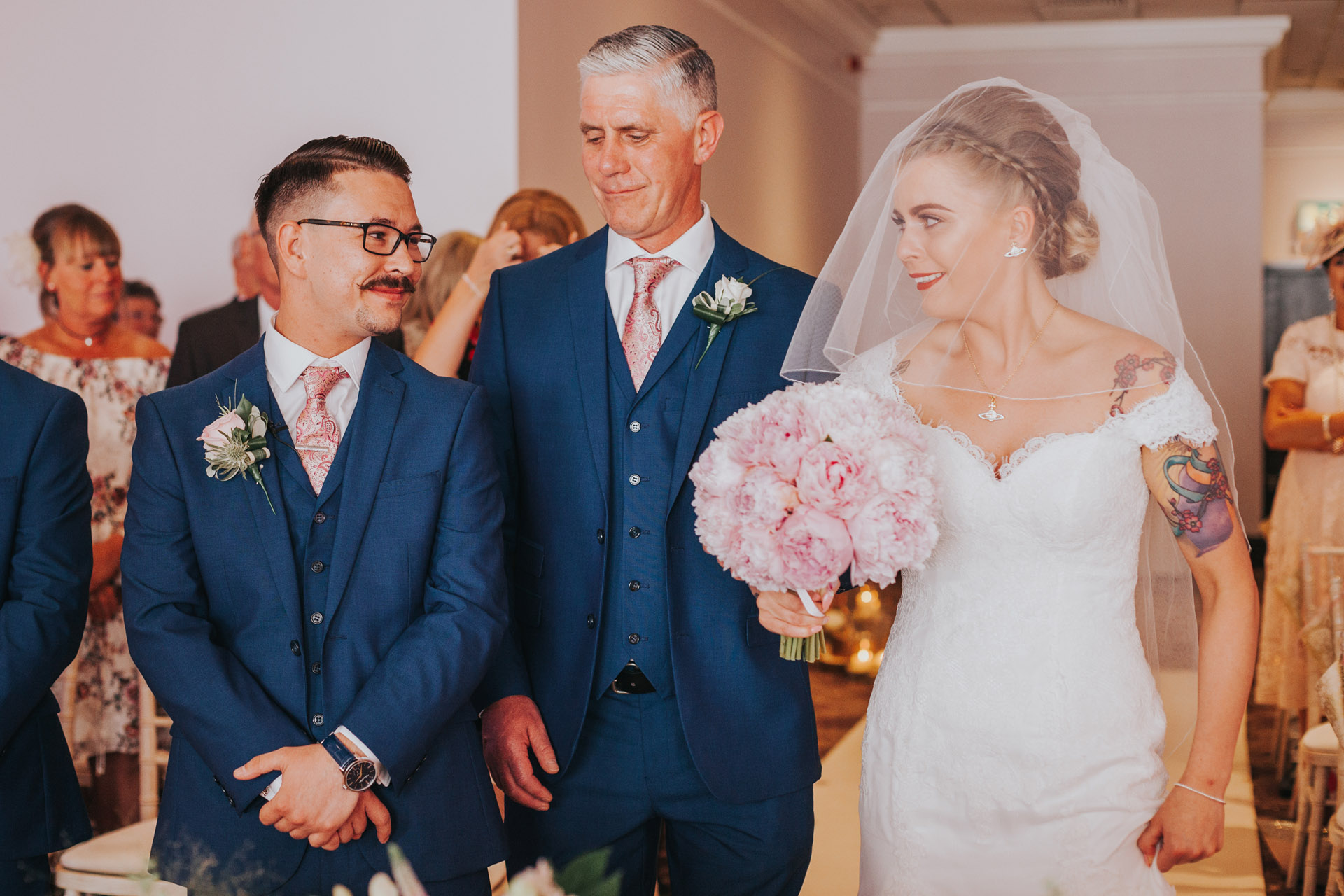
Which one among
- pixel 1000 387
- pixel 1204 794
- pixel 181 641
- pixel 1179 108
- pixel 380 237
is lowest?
pixel 1204 794

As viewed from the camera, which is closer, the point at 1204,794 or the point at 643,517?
the point at 1204,794

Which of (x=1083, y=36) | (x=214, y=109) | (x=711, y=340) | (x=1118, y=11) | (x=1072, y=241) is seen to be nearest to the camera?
(x=1072, y=241)

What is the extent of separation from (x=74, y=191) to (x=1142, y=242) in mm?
4673

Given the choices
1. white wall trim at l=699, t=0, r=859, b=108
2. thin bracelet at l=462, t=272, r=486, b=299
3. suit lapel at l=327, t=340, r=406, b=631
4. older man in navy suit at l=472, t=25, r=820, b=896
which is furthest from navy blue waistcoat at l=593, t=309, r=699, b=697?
white wall trim at l=699, t=0, r=859, b=108

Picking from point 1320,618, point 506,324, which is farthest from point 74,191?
point 1320,618

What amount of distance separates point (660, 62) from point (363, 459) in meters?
0.85

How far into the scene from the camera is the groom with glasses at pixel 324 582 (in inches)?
71.2

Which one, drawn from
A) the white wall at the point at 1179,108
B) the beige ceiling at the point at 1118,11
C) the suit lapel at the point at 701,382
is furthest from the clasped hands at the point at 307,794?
the white wall at the point at 1179,108

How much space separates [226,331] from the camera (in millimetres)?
4711

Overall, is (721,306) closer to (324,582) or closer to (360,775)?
(324,582)

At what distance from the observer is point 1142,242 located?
80.9 inches

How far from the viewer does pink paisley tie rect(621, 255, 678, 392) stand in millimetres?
2182

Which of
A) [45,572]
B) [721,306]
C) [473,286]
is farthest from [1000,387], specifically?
[473,286]

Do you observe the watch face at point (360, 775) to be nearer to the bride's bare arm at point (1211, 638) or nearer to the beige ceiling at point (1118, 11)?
the bride's bare arm at point (1211, 638)
